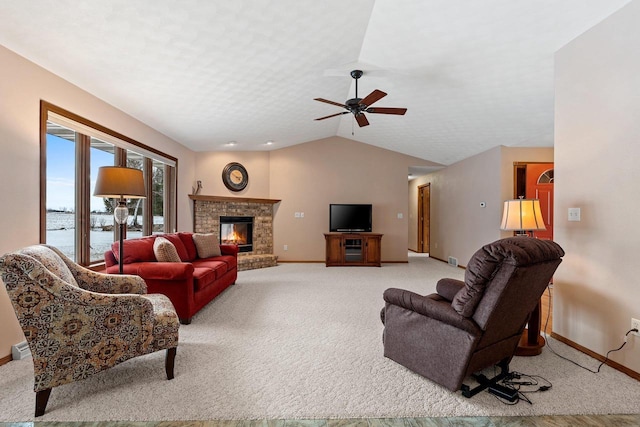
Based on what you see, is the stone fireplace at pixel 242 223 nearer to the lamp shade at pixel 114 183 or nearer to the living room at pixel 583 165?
the living room at pixel 583 165

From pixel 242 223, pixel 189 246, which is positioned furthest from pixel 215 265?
pixel 242 223

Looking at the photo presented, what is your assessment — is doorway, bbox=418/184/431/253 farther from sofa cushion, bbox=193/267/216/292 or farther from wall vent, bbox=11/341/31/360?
wall vent, bbox=11/341/31/360

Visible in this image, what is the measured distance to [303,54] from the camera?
3.60 m

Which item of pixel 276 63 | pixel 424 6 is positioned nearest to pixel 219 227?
pixel 276 63

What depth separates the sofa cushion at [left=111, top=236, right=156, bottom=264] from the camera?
3466 millimetres

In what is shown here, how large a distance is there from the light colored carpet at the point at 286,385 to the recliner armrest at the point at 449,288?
626 millimetres

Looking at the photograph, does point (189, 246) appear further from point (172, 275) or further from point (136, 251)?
point (172, 275)

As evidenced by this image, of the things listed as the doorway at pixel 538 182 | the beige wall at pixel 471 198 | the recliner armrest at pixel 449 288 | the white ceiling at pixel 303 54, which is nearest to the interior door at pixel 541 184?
Result: the doorway at pixel 538 182

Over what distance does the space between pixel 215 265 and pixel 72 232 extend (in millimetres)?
1573

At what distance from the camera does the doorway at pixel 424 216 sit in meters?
9.02

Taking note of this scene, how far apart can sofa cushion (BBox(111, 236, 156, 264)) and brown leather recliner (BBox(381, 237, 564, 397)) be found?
278 cm

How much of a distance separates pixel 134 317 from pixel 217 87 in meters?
3.00

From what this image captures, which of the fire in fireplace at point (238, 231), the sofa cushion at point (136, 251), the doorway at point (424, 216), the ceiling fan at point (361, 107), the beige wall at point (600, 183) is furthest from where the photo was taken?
the doorway at point (424, 216)

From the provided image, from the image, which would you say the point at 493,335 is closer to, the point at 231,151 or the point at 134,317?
the point at 134,317
